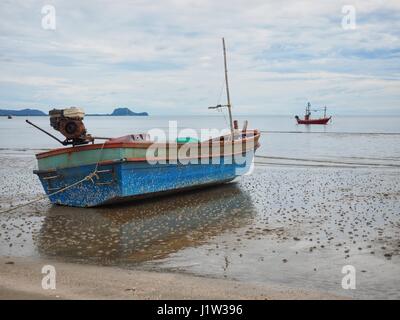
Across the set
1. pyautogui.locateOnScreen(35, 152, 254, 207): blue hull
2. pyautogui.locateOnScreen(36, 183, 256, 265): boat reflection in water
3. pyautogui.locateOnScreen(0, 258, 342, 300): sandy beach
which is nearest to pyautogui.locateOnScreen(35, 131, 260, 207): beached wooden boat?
pyautogui.locateOnScreen(35, 152, 254, 207): blue hull

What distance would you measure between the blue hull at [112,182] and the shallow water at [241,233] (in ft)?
1.31

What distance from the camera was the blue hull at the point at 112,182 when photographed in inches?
524

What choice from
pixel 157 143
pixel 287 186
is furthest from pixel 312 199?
pixel 157 143

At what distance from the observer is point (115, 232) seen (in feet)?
35.9

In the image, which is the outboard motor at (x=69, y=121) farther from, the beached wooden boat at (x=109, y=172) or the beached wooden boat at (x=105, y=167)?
the beached wooden boat at (x=109, y=172)

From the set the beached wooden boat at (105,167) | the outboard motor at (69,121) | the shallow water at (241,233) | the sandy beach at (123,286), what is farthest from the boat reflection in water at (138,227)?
the outboard motor at (69,121)

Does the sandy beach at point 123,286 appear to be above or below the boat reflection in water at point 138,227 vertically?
above

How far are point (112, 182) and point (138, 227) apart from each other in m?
2.36

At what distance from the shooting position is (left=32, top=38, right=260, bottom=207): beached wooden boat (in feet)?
43.3

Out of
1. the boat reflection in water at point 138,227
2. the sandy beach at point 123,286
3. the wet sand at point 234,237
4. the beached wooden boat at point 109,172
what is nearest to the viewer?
the sandy beach at point 123,286

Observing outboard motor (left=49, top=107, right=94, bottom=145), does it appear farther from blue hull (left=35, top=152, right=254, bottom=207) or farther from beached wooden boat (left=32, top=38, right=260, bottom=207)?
blue hull (left=35, top=152, right=254, bottom=207)

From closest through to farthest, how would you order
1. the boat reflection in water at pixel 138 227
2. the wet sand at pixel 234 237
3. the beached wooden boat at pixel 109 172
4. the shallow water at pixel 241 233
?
1. the wet sand at pixel 234 237
2. the shallow water at pixel 241 233
3. the boat reflection in water at pixel 138 227
4. the beached wooden boat at pixel 109 172
